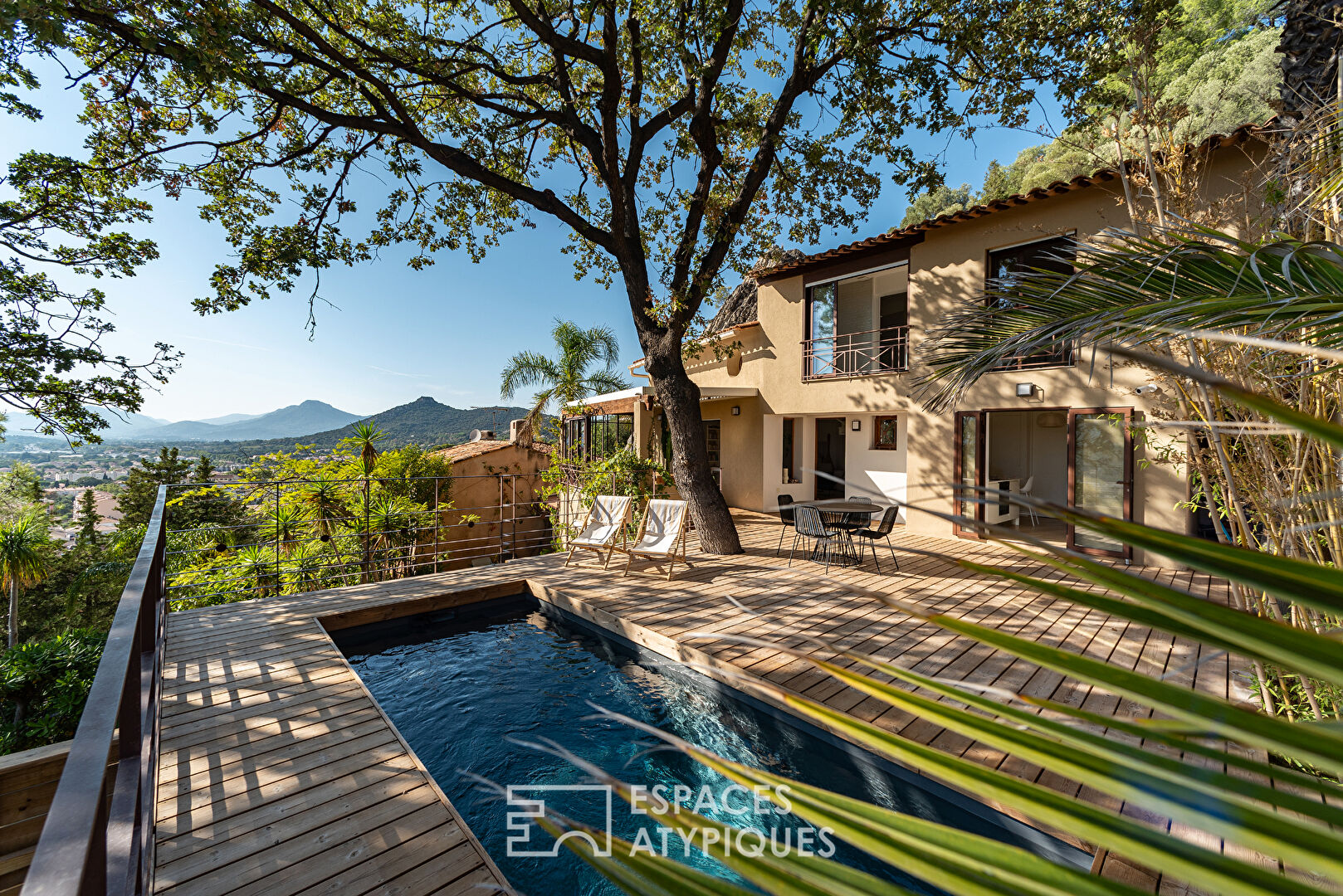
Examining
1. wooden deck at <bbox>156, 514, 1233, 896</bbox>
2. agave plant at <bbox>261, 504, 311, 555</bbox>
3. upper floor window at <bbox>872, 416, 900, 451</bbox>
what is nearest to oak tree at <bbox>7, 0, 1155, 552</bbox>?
wooden deck at <bbox>156, 514, 1233, 896</bbox>

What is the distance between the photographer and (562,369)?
58.3ft

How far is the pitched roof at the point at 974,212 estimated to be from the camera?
594 cm

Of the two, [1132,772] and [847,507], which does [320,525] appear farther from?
[1132,772]

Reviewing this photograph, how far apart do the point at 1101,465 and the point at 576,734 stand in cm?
807

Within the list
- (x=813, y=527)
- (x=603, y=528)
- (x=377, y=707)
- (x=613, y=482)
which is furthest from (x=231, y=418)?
(x=813, y=527)

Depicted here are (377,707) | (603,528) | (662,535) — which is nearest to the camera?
(377,707)

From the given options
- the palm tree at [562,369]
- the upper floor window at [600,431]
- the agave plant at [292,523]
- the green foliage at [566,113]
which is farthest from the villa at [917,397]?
the agave plant at [292,523]

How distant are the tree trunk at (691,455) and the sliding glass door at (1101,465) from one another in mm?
4977

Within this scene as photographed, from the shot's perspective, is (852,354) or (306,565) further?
(852,354)

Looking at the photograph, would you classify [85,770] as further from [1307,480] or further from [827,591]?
[827,591]

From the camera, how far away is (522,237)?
35.9 ft

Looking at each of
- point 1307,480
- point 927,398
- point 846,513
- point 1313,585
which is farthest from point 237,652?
point 927,398

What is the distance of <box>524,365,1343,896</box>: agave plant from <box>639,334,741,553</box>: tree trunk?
761 cm

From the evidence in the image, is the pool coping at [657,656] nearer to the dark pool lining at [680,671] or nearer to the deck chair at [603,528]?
the dark pool lining at [680,671]
